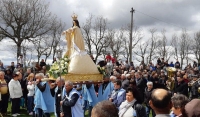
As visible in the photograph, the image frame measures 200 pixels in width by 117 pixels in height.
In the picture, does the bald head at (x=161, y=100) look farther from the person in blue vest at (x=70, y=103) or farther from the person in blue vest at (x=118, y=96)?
the person in blue vest at (x=118, y=96)

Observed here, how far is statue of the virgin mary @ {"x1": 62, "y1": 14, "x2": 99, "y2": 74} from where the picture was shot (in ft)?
38.1

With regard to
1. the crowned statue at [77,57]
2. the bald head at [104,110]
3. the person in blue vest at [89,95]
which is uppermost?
the crowned statue at [77,57]

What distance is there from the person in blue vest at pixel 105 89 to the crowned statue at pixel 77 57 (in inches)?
18.4

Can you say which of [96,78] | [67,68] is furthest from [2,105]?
[96,78]

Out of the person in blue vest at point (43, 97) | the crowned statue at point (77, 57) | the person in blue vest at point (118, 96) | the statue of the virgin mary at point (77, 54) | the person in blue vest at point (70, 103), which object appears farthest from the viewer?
the statue of the virgin mary at point (77, 54)

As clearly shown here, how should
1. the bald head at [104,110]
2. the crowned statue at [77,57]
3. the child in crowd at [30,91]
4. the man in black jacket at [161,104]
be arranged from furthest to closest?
the child in crowd at [30,91], the crowned statue at [77,57], the man in black jacket at [161,104], the bald head at [104,110]

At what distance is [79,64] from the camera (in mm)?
11727

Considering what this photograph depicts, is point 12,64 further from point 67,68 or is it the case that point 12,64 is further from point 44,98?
point 44,98

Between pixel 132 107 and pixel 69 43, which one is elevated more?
pixel 69 43

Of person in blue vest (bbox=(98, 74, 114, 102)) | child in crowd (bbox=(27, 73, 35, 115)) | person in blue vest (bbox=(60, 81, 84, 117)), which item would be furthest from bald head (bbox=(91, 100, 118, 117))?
child in crowd (bbox=(27, 73, 35, 115))

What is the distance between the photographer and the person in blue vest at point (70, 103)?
7.31m

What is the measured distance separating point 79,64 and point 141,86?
3.48m

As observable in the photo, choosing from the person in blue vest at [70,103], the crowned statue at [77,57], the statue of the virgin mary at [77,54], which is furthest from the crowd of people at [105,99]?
the statue of the virgin mary at [77,54]

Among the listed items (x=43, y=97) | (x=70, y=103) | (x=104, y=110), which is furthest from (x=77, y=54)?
(x=104, y=110)
